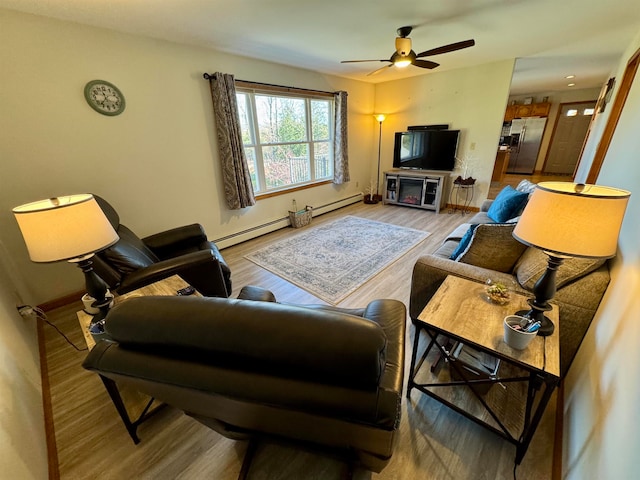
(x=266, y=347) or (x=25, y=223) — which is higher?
(x=25, y=223)

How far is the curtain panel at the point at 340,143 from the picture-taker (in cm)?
447

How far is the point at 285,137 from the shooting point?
3998 millimetres

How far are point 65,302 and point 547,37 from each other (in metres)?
5.67

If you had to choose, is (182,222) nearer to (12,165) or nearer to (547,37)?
(12,165)

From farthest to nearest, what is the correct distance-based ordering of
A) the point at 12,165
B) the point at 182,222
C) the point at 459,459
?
the point at 182,222, the point at 12,165, the point at 459,459

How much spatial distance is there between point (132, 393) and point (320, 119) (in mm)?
4374

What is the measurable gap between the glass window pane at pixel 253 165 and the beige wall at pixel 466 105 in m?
3.14

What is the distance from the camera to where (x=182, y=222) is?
3.08m

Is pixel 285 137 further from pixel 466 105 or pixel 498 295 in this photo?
pixel 498 295

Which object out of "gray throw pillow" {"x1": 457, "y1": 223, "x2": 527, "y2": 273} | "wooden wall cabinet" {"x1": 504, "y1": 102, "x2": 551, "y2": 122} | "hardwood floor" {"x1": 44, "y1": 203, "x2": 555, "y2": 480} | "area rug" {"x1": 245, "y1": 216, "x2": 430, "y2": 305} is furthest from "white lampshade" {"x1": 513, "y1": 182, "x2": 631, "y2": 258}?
"wooden wall cabinet" {"x1": 504, "y1": 102, "x2": 551, "y2": 122}

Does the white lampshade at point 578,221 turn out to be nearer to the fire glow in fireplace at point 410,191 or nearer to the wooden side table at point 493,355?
the wooden side table at point 493,355

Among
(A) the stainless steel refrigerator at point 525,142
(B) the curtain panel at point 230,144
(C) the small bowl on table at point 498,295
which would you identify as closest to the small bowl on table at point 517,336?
(C) the small bowl on table at point 498,295

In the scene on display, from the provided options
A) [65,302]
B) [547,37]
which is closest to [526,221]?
[547,37]

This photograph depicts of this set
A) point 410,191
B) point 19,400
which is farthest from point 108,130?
point 410,191
